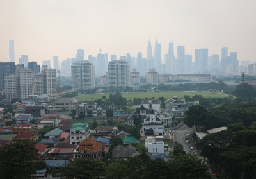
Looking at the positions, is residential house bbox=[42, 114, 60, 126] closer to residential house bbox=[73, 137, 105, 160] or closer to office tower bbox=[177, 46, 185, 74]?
residential house bbox=[73, 137, 105, 160]

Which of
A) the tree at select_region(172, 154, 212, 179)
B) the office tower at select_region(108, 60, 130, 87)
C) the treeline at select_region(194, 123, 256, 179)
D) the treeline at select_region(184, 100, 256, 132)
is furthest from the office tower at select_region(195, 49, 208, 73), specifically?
the tree at select_region(172, 154, 212, 179)

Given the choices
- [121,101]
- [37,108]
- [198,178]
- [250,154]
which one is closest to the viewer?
[198,178]

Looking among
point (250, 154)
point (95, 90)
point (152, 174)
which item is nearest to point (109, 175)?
point (152, 174)

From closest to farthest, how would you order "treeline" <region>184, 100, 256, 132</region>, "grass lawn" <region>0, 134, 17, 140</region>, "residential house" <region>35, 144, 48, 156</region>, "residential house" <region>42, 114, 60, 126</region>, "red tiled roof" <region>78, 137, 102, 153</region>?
1. "red tiled roof" <region>78, 137, 102, 153</region>
2. "residential house" <region>35, 144, 48, 156</region>
3. "grass lawn" <region>0, 134, 17, 140</region>
4. "treeline" <region>184, 100, 256, 132</region>
5. "residential house" <region>42, 114, 60, 126</region>

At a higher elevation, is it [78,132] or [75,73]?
[75,73]

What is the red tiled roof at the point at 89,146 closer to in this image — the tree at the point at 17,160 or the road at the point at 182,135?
the tree at the point at 17,160

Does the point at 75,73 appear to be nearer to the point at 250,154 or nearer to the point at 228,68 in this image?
the point at 250,154

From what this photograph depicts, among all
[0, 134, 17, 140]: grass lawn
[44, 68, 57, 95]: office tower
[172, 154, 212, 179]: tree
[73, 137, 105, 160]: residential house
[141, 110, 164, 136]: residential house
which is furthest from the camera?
[44, 68, 57, 95]: office tower
